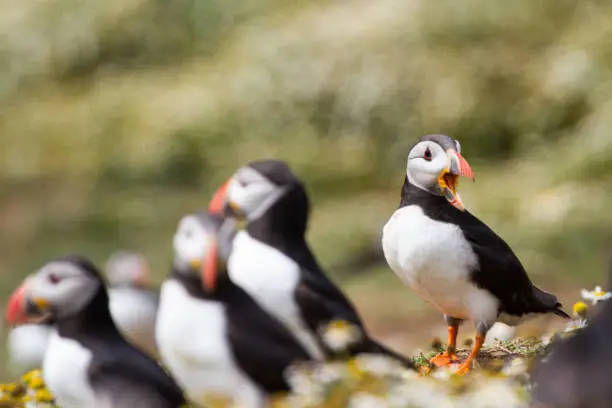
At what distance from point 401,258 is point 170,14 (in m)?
11.9

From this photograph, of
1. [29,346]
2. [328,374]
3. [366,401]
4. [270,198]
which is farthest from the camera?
[29,346]

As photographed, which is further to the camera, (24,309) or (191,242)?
(24,309)

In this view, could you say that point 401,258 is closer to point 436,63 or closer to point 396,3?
point 436,63

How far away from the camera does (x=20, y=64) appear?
15.2 m

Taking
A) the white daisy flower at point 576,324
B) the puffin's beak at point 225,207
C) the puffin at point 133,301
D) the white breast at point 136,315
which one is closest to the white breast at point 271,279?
the puffin's beak at point 225,207

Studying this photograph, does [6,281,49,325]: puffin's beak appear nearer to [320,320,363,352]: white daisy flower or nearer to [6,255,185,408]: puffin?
[6,255,185,408]: puffin

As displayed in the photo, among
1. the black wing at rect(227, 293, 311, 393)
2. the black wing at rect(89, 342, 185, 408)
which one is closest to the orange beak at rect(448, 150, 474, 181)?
the black wing at rect(227, 293, 311, 393)

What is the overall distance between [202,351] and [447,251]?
1012 mm

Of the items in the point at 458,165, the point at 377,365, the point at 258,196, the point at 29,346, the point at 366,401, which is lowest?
the point at 29,346

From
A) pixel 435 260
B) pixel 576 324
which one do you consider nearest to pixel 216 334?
pixel 435 260

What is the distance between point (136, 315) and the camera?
7727mm

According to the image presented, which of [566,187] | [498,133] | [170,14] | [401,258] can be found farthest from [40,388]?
[170,14]

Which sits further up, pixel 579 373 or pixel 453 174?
pixel 453 174

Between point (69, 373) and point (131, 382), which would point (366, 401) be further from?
point (69, 373)
